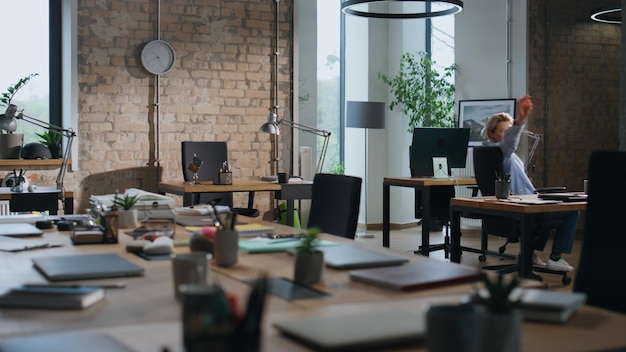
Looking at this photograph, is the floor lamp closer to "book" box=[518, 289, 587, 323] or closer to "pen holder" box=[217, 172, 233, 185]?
"pen holder" box=[217, 172, 233, 185]

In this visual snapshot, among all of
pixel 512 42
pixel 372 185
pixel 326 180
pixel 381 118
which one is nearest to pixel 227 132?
pixel 381 118

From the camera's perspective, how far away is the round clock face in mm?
7797

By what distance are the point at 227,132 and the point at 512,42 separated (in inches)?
143

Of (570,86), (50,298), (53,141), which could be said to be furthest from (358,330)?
(570,86)

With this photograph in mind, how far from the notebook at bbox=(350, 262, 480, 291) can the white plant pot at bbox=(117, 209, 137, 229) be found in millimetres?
1467

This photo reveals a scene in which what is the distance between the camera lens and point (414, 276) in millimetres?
2080

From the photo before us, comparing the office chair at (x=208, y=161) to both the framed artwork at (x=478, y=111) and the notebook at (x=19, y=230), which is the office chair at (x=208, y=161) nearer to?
the framed artwork at (x=478, y=111)

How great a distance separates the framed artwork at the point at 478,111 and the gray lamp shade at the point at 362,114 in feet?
3.60

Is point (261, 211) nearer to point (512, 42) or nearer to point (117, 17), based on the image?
point (117, 17)

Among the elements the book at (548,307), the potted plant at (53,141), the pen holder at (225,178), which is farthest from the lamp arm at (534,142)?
the book at (548,307)

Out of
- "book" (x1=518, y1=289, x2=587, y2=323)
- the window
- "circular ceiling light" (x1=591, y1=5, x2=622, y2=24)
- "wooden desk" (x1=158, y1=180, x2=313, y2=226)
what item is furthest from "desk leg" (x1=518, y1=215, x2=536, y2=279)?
the window

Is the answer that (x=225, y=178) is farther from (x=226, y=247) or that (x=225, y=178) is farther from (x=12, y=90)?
(x=226, y=247)

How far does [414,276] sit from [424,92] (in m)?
8.46

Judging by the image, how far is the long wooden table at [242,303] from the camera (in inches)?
58.6
